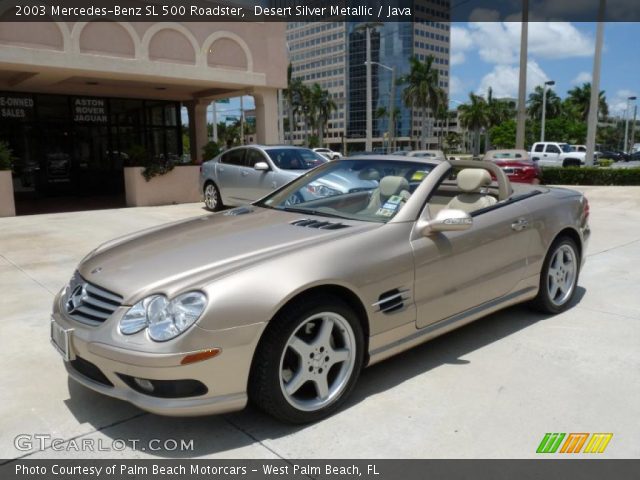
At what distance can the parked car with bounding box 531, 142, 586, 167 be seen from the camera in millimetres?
31234

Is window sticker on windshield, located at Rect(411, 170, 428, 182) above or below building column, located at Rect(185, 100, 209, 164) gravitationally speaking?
below

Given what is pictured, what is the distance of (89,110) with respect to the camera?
17.0 metres

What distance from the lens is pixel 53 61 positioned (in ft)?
38.2

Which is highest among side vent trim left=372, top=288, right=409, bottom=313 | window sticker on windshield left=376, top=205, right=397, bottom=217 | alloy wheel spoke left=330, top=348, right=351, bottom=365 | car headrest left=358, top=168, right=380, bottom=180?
car headrest left=358, top=168, right=380, bottom=180

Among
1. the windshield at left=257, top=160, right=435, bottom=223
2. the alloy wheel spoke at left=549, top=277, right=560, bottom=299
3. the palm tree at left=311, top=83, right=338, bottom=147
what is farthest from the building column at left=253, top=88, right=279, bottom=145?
the palm tree at left=311, top=83, right=338, bottom=147

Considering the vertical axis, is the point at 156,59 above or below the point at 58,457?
above

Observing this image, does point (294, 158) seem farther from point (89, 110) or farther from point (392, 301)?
point (89, 110)

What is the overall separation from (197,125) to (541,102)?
7357 centimetres

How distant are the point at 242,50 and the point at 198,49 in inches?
54.3

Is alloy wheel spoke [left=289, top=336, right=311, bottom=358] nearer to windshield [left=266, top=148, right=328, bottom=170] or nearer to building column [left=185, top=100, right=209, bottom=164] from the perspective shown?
windshield [left=266, top=148, right=328, bottom=170]

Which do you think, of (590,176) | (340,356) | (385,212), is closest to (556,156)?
(590,176)
